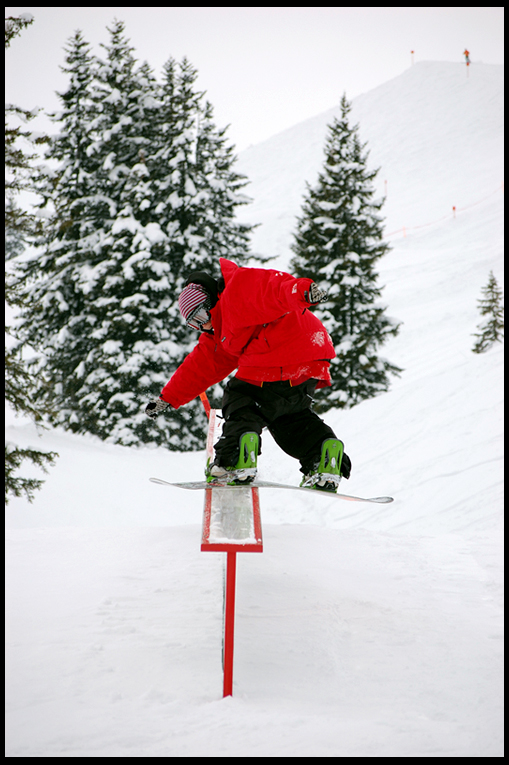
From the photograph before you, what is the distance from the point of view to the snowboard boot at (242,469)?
345cm

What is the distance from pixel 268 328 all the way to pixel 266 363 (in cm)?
23

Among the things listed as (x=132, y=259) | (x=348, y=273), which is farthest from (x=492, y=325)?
(x=132, y=259)

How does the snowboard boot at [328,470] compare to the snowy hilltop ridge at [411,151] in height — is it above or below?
below

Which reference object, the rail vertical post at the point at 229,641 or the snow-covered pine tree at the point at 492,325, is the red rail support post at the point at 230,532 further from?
the snow-covered pine tree at the point at 492,325

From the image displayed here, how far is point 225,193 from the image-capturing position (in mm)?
14172

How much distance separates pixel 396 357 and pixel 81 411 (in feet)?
39.6

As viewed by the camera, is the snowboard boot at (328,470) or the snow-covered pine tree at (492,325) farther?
the snow-covered pine tree at (492,325)

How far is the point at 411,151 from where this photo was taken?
5462 cm

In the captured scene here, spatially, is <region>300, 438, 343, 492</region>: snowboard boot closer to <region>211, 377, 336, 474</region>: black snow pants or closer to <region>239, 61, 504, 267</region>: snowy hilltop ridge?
<region>211, 377, 336, 474</region>: black snow pants

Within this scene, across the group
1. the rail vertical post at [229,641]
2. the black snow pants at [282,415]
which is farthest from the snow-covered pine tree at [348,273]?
the rail vertical post at [229,641]

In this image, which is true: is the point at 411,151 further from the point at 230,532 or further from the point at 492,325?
the point at 230,532

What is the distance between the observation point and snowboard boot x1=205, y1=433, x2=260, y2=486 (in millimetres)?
3449

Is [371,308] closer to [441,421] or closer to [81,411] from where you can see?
[441,421]

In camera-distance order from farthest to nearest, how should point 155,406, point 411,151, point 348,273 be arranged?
point 411,151, point 348,273, point 155,406
